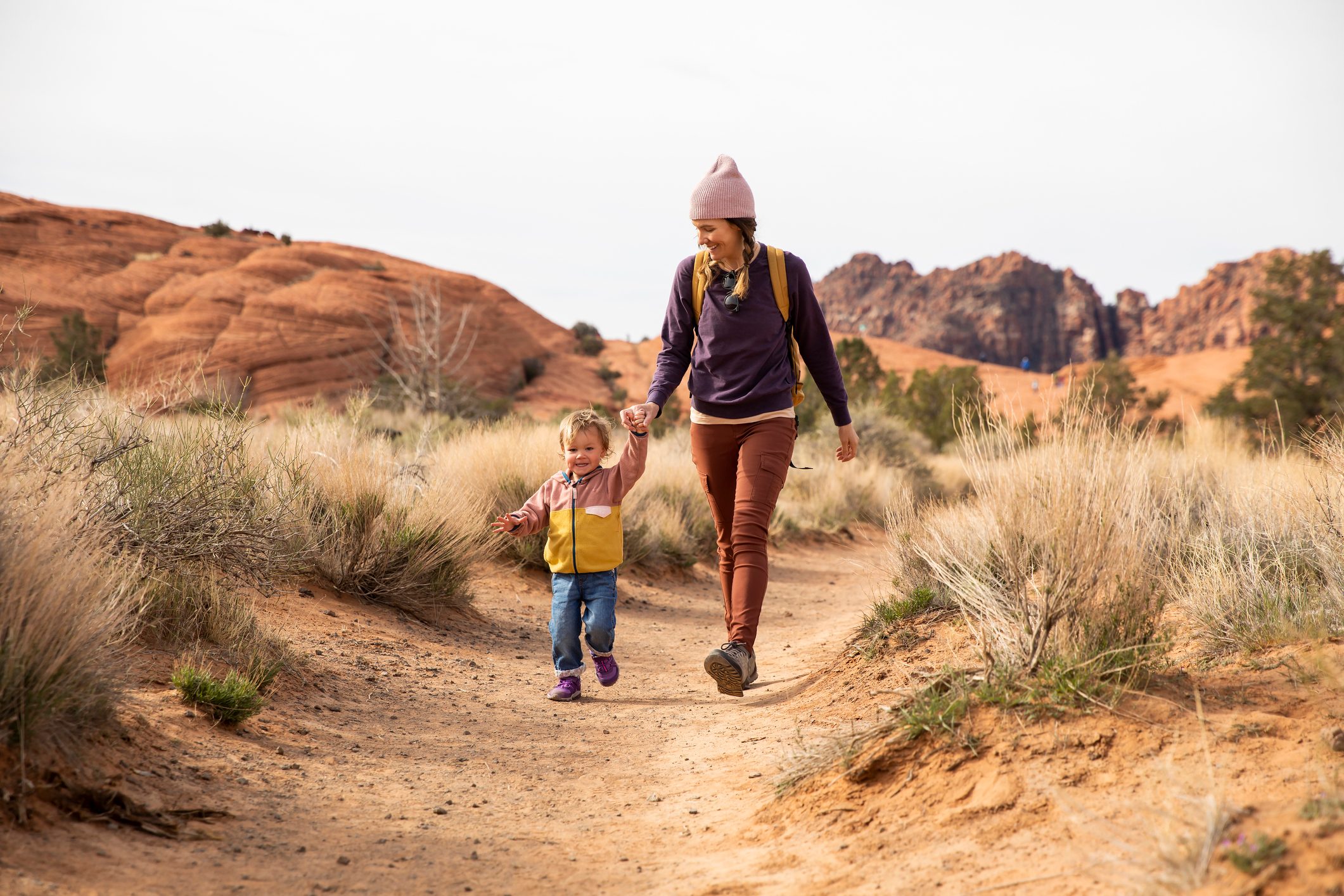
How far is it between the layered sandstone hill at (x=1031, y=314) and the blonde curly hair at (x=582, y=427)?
96.8 meters

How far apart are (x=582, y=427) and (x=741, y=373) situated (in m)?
0.95

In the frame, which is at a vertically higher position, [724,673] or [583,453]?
[583,453]

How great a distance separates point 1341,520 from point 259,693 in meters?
4.87

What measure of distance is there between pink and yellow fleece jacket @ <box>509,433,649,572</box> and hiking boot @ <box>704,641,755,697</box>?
2.72ft

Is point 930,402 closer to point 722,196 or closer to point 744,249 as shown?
point 744,249

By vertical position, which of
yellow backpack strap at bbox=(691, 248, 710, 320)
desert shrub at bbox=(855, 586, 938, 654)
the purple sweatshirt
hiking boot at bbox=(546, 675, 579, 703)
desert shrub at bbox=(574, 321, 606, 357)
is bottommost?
hiking boot at bbox=(546, 675, 579, 703)

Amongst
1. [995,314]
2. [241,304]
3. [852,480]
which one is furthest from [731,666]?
[995,314]

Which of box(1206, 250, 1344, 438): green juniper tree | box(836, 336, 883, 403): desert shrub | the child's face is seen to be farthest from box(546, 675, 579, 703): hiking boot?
box(836, 336, 883, 403): desert shrub

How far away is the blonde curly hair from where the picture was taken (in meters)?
5.00

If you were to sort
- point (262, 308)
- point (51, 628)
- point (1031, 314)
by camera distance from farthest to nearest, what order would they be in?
point (1031, 314) < point (262, 308) < point (51, 628)

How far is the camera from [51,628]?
2799 mm

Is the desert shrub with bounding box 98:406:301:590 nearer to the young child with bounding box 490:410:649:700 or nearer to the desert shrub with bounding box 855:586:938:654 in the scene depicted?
the young child with bounding box 490:410:649:700

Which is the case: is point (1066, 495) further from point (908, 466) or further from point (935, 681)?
point (908, 466)

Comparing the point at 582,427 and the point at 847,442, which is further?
the point at 582,427
